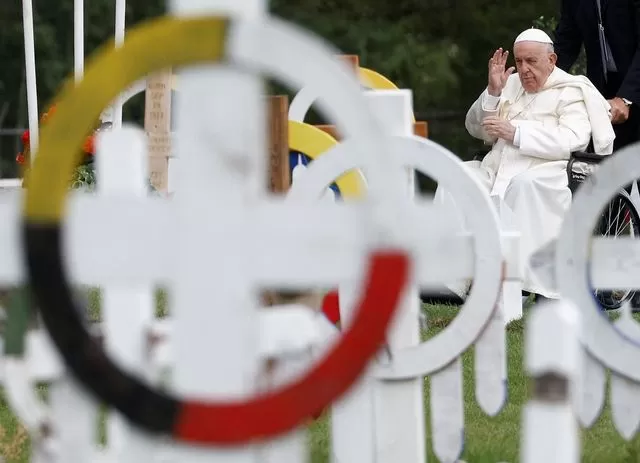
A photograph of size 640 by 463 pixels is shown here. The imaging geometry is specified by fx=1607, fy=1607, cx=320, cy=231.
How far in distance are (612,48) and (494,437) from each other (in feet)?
11.2

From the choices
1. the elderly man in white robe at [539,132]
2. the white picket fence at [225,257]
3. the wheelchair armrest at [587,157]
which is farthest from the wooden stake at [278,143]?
the wheelchair armrest at [587,157]

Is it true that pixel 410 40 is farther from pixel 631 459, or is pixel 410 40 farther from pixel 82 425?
pixel 82 425

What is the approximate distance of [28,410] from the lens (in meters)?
2.47

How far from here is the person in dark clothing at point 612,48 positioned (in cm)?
691

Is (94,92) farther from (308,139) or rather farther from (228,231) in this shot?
(308,139)

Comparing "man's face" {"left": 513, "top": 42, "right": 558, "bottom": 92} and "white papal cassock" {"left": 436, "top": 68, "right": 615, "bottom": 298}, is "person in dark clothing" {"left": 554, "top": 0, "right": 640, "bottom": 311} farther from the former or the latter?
"man's face" {"left": 513, "top": 42, "right": 558, "bottom": 92}

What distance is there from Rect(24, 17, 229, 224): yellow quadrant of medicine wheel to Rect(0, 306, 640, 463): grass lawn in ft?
5.59

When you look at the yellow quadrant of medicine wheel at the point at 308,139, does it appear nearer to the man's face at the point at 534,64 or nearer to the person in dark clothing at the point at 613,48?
the man's face at the point at 534,64

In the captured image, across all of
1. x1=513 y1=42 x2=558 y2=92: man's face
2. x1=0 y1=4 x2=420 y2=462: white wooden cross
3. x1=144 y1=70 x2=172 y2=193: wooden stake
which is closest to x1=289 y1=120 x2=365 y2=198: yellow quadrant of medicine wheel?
x1=0 y1=4 x2=420 y2=462: white wooden cross

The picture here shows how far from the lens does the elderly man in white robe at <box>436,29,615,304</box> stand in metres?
6.77

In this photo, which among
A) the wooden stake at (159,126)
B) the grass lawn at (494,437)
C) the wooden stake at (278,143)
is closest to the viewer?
the grass lawn at (494,437)

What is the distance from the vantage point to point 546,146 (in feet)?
22.2

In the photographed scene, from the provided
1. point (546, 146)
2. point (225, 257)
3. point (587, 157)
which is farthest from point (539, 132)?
point (225, 257)

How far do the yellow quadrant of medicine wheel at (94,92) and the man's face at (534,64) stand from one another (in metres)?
4.94
